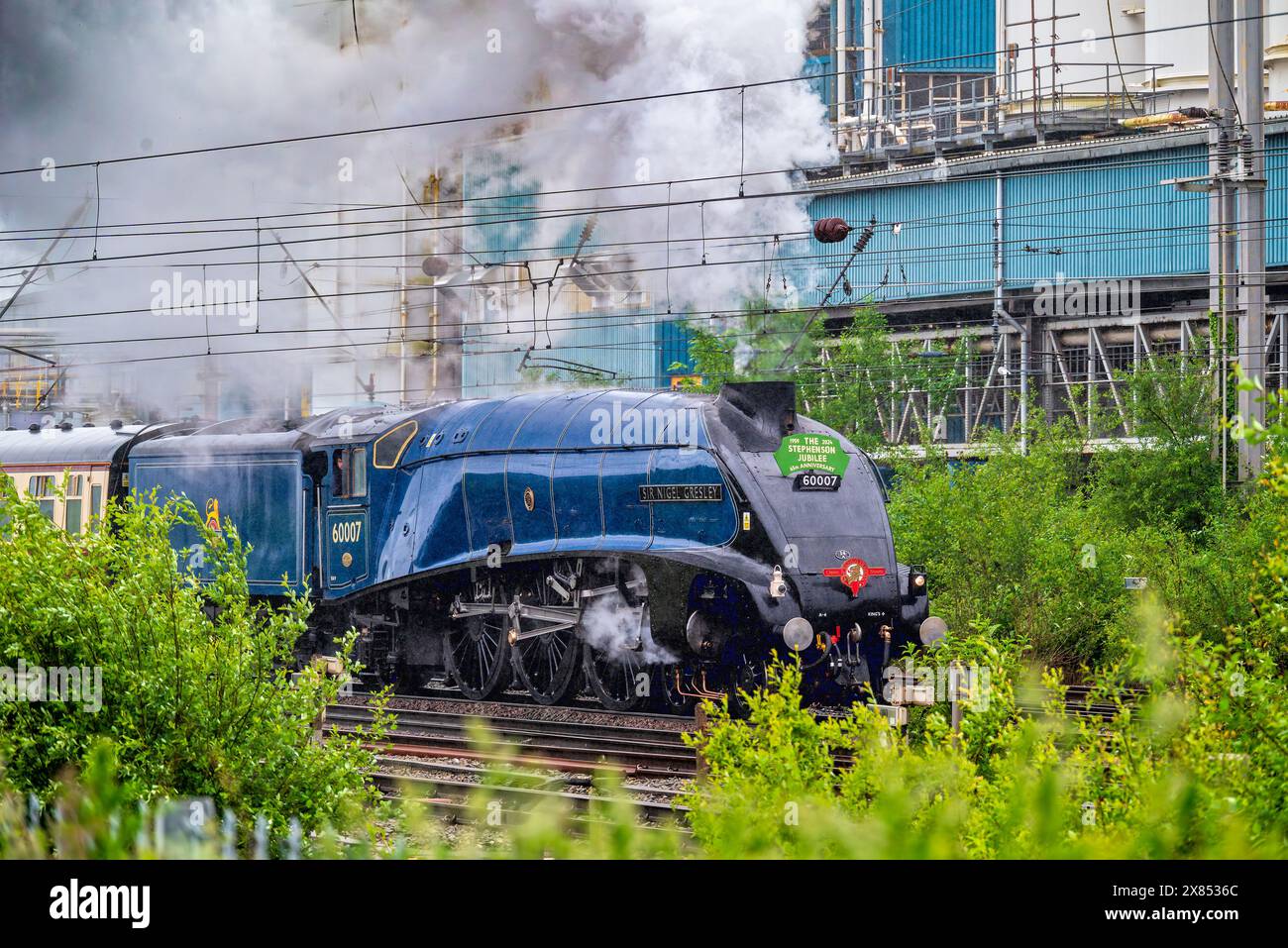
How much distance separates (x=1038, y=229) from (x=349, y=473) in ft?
59.4

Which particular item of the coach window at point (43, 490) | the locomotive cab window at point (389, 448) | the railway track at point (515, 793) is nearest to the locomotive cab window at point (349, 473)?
the locomotive cab window at point (389, 448)

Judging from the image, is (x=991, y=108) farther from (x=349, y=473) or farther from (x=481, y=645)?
(x=481, y=645)

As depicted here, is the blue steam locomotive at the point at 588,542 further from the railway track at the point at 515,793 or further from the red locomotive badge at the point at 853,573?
the railway track at the point at 515,793

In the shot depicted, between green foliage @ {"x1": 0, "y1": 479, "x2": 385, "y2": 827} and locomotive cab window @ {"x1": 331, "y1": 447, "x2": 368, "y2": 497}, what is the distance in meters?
7.52

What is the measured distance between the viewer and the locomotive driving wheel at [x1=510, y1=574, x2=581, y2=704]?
13281mm

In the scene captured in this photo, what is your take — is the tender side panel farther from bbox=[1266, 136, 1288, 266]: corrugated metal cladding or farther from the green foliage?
bbox=[1266, 136, 1288, 266]: corrugated metal cladding

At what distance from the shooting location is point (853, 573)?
12.2 m

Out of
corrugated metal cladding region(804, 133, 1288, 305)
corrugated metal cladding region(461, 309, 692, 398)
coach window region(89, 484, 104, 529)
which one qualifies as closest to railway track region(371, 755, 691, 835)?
coach window region(89, 484, 104, 529)

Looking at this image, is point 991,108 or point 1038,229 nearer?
point 1038,229

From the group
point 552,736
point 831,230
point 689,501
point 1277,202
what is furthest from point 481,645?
point 1277,202

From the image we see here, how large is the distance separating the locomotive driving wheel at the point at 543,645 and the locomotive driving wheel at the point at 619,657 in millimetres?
207

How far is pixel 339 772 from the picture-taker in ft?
22.9

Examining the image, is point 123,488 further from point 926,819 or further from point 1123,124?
point 1123,124
